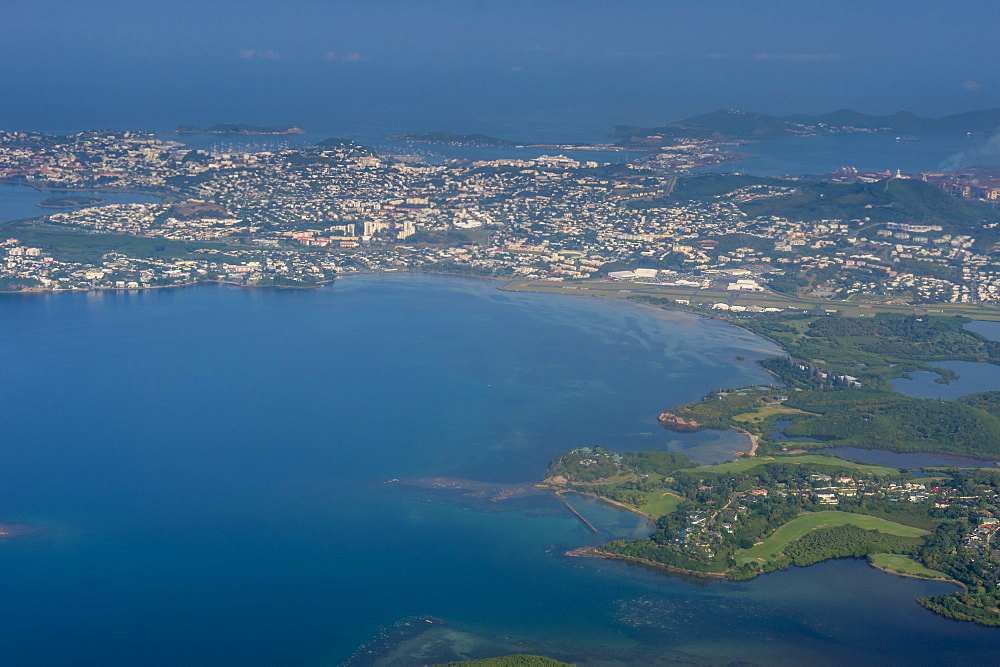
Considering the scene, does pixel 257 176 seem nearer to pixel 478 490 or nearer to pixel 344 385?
pixel 344 385

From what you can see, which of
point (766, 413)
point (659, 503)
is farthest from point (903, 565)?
point (766, 413)

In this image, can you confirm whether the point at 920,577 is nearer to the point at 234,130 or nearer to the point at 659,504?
the point at 659,504

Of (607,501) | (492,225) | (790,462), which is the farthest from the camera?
(492,225)

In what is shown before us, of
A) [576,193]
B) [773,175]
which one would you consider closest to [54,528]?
[576,193]

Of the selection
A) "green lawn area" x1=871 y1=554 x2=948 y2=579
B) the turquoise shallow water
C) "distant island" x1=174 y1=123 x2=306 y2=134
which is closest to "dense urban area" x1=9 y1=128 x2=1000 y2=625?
"green lawn area" x1=871 y1=554 x2=948 y2=579

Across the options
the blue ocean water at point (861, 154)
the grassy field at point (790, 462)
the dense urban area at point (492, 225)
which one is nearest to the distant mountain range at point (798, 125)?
the blue ocean water at point (861, 154)

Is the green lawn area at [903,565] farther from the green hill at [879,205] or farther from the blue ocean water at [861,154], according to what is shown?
the blue ocean water at [861,154]
